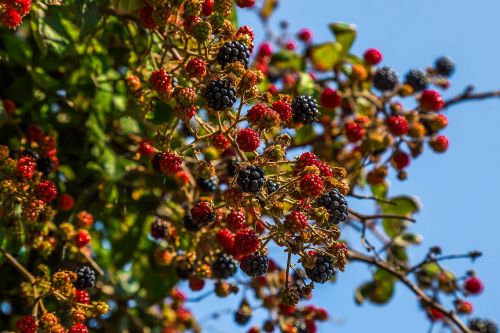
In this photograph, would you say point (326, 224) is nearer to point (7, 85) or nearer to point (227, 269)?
point (227, 269)

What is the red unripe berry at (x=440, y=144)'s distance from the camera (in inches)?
178

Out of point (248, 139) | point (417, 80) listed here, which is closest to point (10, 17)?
point (248, 139)

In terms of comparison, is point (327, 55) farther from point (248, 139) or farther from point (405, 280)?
point (248, 139)

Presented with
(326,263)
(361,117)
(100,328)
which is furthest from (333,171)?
(100,328)

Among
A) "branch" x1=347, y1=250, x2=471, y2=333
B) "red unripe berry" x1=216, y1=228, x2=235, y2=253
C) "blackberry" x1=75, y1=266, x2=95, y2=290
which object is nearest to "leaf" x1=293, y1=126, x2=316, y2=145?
"branch" x1=347, y1=250, x2=471, y2=333

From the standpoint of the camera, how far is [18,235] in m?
3.33

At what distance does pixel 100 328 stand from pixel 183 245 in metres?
1.25

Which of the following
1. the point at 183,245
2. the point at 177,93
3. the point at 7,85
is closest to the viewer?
the point at 177,93

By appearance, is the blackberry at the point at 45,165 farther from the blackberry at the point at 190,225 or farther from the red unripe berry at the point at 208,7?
the red unripe berry at the point at 208,7

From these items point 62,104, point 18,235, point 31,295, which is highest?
point 62,104

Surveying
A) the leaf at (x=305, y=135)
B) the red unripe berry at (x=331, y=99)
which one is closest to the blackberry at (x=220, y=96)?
the red unripe berry at (x=331, y=99)

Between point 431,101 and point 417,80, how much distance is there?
1.76ft

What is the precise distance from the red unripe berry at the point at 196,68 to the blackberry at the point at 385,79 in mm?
2304

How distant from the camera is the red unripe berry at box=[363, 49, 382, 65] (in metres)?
5.04
